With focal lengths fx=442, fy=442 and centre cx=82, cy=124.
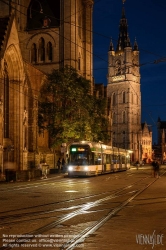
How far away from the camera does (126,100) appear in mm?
138625

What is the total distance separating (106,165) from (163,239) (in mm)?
32903

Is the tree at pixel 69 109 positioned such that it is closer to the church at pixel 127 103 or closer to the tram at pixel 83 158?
the tram at pixel 83 158

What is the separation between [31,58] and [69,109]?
2335 cm

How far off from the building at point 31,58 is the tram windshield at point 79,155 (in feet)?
16.2

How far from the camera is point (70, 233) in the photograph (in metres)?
9.31

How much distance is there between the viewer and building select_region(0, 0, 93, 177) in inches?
1527

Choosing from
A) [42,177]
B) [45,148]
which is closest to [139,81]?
[45,148]

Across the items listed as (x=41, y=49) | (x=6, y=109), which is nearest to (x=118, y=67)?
(x=41, y=49)

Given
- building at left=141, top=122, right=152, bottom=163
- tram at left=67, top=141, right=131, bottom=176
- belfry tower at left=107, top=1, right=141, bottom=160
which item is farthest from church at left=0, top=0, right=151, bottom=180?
building at left=141, top=122, right=152, bottom=163

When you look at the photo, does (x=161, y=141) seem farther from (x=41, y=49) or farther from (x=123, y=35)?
(x=41, y=49)

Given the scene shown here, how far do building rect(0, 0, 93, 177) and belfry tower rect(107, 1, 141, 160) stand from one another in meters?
70.8

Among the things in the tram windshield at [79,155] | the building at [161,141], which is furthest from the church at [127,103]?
the tram windshield at [79,155]

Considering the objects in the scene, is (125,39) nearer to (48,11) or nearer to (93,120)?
(48,11)

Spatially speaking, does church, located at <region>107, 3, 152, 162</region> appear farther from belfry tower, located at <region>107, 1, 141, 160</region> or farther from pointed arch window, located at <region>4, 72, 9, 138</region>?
pointed arch window, located at <region>4, 72, 9, 138</region>
